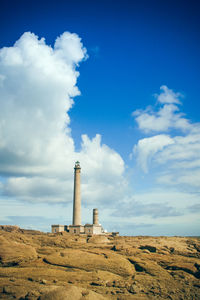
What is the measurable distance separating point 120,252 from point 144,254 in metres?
2.76

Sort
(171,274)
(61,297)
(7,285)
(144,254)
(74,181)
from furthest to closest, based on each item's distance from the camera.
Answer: (74,181)
(144,254)
(171,274)
(7,285)
(61,297)

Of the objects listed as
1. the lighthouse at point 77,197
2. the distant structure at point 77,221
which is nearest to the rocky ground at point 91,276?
the distant structure at point 77,221

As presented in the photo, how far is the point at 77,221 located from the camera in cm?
6912

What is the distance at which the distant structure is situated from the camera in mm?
65500

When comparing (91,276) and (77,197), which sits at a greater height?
(77,197)

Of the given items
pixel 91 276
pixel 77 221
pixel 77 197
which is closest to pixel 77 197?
pixel 77 197

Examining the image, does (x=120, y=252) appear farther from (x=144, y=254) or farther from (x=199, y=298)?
(x=199, y=298)

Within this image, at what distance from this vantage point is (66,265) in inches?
859

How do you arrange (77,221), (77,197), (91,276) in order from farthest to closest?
1. (77,197)
2. (77,221)
3. (91,276)

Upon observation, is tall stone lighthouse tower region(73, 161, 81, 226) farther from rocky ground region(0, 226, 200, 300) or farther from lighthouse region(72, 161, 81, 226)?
rocky ground region(0, 226, 200, 300)

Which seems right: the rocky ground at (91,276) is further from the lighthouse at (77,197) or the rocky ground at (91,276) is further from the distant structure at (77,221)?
the lighthouse at (77,197)

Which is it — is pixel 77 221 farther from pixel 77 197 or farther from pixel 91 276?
pixel 91 276

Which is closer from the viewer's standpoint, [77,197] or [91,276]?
[91,276]

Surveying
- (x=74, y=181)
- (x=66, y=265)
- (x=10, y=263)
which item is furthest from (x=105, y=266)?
(x=74, y=181)
